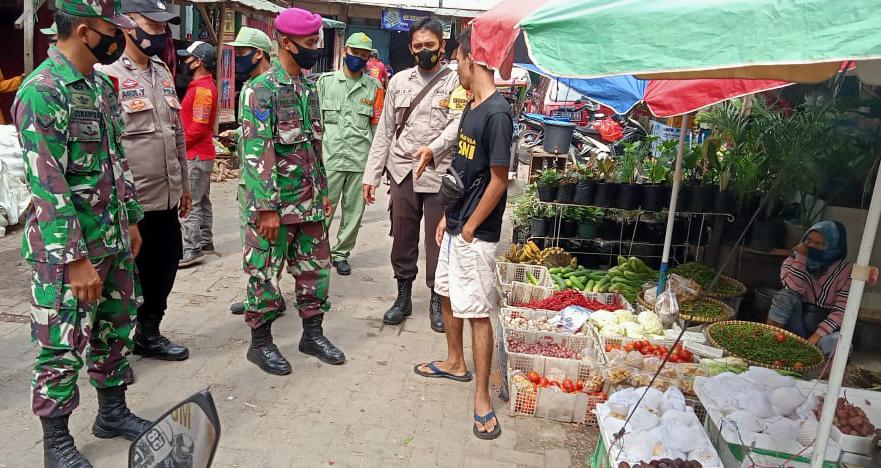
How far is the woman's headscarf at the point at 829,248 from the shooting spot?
4535 mm

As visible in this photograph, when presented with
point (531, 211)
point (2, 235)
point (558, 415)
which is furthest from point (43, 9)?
point (558, 415)

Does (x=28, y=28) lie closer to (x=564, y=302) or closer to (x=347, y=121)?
(x=347, y=121)

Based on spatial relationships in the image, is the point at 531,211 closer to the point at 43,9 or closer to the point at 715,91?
the point at 715,91

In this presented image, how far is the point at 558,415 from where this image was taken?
3.75 metres

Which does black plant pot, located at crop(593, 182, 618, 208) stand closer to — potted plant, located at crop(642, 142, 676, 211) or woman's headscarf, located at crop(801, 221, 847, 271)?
potted plant, located at crop(642, 142, 676, 211)

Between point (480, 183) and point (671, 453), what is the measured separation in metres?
1.62

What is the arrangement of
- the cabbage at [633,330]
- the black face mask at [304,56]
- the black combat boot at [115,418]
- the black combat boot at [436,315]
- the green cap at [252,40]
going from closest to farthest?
the black combat boot at [115,418] → the black face mask at [304,56] → the cabbage at [633,330] → the black combat boot at [436,315] → the green cap at [252,40]

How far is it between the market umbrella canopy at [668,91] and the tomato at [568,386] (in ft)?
6.39

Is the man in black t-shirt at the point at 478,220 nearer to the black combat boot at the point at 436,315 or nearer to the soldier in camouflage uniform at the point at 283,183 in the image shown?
the soldier in camouflage uniform at the point at 283,183

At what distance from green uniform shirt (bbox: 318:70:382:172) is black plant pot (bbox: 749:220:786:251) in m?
3.70

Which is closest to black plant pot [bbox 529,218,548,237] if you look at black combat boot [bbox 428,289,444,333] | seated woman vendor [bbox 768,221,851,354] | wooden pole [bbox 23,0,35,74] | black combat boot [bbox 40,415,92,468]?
black combat boot [bbox 428,289,444,333]

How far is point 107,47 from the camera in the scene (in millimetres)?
2725

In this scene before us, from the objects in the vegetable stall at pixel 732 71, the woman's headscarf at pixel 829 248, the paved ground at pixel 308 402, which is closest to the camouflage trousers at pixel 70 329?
the paved ground at pixel 308 402

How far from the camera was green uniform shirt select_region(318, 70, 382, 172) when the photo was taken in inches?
226
